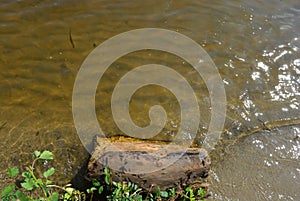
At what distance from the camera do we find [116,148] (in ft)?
10.2

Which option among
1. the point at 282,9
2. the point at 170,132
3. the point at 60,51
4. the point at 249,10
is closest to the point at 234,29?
the point at 249,10

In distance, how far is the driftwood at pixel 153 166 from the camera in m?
2.91

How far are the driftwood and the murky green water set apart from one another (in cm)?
42

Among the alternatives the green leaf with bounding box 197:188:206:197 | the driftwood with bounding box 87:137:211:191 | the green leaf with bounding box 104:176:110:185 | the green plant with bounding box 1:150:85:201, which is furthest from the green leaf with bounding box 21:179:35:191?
the green leaf with bounding box 197:188:206:197

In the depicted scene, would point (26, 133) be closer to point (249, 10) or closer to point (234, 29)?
point (234, 29)

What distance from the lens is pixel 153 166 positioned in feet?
9.66

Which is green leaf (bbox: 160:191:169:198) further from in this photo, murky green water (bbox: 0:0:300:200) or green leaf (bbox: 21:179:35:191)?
green leaf (bbox: 21:179:35:191)

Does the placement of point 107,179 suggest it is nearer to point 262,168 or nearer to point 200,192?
point 200,192

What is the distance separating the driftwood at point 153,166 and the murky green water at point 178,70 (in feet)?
1.38

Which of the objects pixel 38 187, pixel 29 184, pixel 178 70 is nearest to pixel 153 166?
pixel 38 187

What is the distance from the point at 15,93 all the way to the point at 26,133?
599 millimetres

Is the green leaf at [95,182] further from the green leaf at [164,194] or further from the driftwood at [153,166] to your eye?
the green leaf at [164,194]

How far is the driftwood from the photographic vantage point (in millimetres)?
2910

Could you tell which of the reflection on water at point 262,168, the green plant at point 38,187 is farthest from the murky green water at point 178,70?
the green plant at point 38,187
